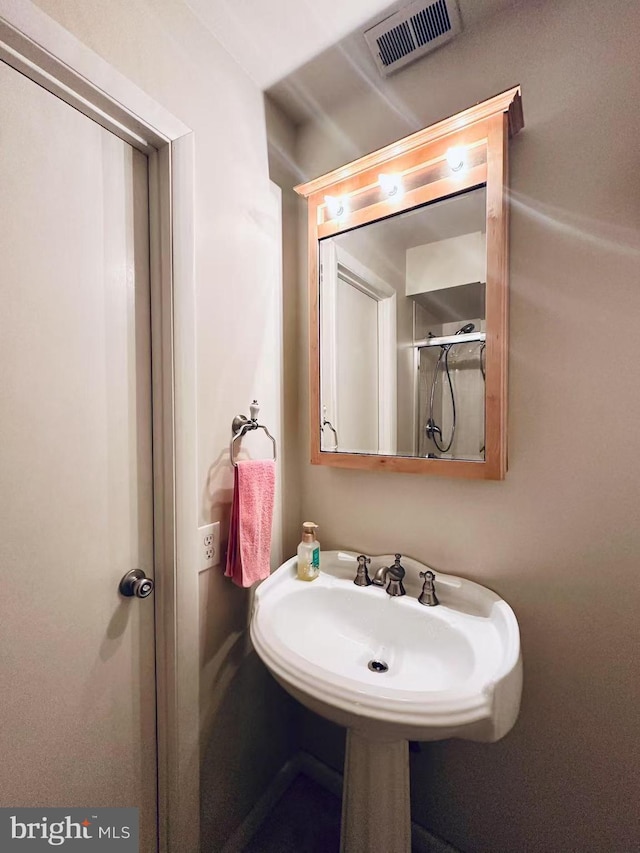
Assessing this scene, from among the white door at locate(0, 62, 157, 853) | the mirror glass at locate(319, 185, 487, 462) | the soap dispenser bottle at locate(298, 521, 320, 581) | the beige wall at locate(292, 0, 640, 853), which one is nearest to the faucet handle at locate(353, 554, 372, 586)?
the soap dispenser bottle at locate(298, 521, 320, 581)

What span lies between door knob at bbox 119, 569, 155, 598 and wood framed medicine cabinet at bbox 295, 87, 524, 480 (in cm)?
64

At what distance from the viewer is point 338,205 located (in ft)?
4.13

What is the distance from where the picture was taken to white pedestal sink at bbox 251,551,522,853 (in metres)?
0.70

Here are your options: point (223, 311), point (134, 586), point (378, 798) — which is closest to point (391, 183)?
point (223, 311)

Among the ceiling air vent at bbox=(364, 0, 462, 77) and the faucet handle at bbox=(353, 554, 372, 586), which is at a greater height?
the ceiling air vent at bbox=(364, 0, 462, 77)

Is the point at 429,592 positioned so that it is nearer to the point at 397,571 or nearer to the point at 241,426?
the point at 397,571

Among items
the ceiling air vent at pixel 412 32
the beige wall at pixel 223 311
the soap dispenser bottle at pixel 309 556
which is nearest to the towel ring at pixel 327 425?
the beige wall at pixel 223 311

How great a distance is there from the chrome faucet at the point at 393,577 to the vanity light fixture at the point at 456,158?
116 centimetres

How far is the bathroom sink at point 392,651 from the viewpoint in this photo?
2.29 ft

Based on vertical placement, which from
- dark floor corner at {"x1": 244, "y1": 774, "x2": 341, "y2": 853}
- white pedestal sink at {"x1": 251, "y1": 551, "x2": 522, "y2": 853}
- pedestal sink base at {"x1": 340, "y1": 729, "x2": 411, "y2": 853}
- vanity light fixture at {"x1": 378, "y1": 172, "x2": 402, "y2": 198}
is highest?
vanity light fixture at {"x1": 378, "y1": 172, "x2": 402, "y2": 198}

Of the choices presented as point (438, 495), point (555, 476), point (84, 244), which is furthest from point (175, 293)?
point (555, 476)

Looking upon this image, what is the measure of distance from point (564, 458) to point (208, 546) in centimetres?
102

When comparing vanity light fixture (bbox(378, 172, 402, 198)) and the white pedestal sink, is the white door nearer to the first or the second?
the white pedestal sink

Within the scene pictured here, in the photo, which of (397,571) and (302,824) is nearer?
(397,571)
